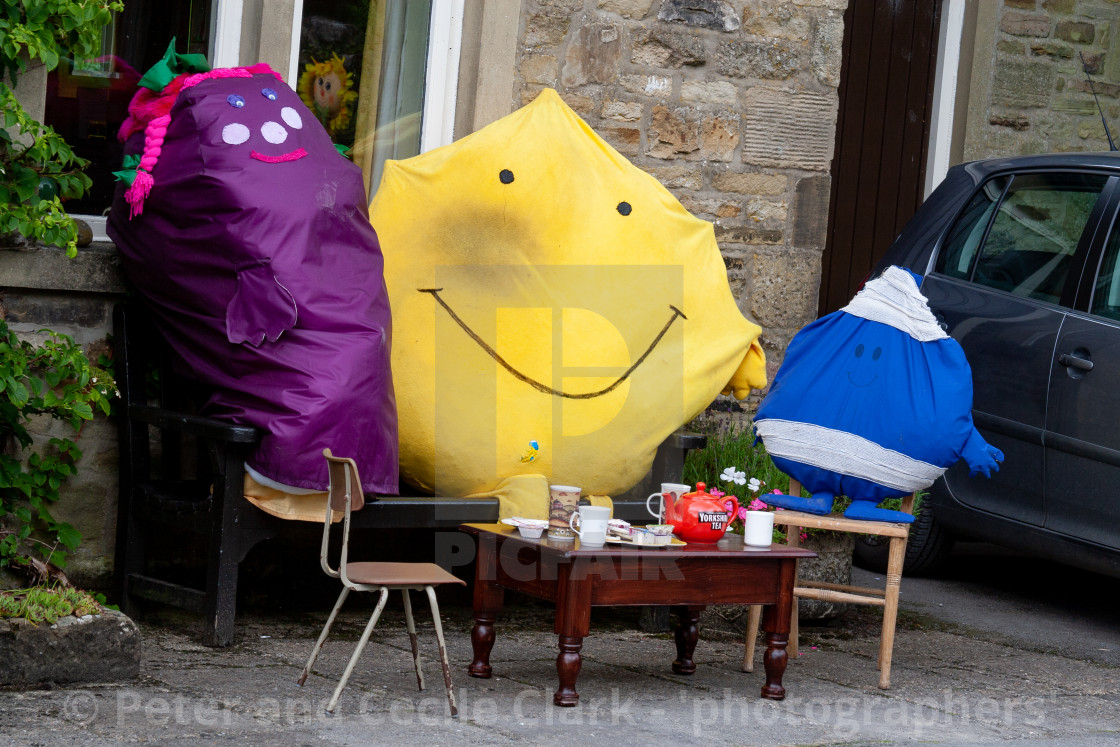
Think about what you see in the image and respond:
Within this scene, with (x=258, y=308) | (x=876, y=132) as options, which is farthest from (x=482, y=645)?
(x=876, y=132)

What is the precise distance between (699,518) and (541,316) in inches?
42.9

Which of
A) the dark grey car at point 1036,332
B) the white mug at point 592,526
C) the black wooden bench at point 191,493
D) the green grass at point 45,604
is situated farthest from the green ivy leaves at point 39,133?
the dark grey car at point 1036,332

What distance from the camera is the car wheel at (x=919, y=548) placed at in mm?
6312

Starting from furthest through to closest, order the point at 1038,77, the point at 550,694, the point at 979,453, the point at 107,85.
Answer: the point at 1038,77
the point at 107,85
the point at 979,453
the point at 550,694

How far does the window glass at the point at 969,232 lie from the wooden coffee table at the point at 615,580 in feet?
6.29

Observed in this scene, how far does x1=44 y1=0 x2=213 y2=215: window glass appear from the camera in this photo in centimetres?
530

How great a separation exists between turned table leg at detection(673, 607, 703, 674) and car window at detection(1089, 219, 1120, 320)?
1.95 m

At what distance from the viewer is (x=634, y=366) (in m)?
5.09

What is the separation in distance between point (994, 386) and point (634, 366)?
1.45m

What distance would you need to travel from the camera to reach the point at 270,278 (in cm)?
443

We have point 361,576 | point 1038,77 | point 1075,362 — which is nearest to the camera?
point 361,576

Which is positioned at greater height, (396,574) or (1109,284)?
(1109,284)

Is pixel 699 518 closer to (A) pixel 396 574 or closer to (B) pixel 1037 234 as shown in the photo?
(A) pixel 396 574

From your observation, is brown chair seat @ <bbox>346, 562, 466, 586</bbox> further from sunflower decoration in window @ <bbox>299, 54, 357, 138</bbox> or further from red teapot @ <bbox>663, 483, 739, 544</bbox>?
sunflower decoration in window @ <bbox>299, 54, 357, 138</bbox>
